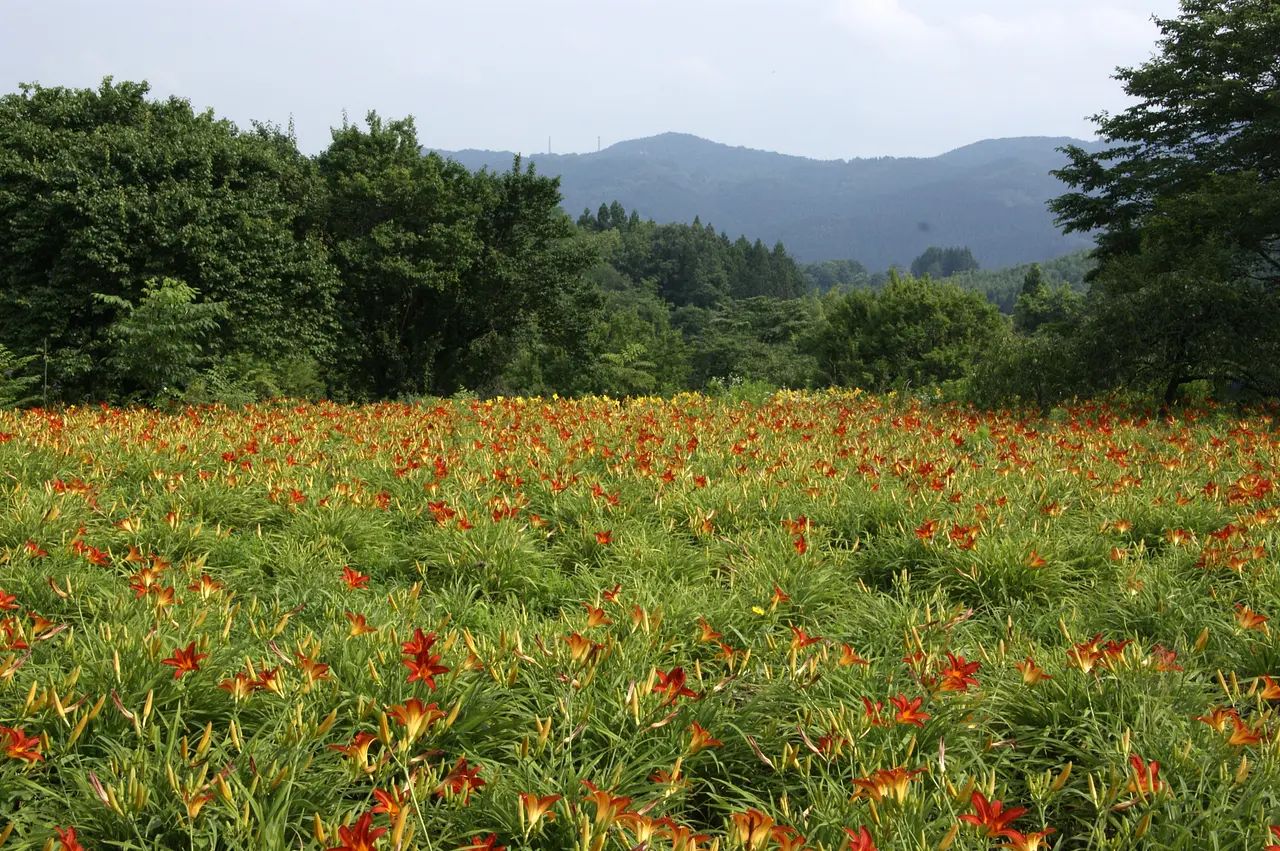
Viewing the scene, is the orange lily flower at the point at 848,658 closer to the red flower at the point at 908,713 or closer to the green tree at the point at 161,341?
the red flower at the point at 908,713

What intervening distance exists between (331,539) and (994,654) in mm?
2989

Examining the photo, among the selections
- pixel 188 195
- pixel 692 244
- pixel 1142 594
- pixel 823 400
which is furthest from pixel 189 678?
pixel 692 244

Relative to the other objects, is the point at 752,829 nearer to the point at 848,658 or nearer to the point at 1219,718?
the point at 848,658

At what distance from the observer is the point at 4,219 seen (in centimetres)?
1548

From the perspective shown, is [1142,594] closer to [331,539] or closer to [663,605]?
[663,605]

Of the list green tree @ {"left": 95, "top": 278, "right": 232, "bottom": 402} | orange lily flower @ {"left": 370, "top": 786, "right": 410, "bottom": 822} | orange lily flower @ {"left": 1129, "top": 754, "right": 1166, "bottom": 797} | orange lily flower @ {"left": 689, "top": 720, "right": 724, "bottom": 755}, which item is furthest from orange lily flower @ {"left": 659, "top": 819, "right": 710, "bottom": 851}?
green tree @ {"left": 95, "top": 278, "right": 232, "bottom": 402}

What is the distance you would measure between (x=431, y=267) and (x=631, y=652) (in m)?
20.1

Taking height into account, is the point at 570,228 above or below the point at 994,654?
above

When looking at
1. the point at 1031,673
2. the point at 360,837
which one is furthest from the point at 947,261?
the point at 360,837

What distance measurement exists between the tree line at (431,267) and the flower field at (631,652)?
5046 millimetres

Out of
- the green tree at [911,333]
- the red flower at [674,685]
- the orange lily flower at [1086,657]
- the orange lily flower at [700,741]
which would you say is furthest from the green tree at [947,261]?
the orange lily flower at [700,741]

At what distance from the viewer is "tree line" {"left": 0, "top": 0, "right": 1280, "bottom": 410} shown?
9938mm

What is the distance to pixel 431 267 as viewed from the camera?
21.1 m

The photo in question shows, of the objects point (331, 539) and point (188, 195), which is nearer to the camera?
point (331, 539)
